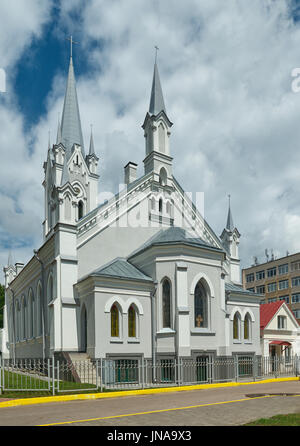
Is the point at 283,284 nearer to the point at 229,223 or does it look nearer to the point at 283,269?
the point at 283,269

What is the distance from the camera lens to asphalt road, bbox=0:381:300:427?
1057cm

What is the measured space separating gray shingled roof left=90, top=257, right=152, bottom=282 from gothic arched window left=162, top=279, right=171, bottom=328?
995 millimetres

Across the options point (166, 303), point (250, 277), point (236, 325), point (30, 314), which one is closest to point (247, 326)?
point (236, 325)

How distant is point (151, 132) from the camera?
31391mm

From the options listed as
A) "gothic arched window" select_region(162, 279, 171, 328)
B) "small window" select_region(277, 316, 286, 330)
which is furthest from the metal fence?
"small window" select_region(277, 316, 286, 330)

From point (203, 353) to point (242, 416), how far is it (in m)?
13.8

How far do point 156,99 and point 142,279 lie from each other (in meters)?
14.6

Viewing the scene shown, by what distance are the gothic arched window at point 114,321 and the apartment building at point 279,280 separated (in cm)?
5636

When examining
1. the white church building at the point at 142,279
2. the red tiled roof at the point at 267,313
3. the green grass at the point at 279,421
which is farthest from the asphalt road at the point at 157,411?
the red tiled roof at the point at 267,313

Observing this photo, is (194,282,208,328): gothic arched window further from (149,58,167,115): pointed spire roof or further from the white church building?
(149,58,167,115): pointed spire roof

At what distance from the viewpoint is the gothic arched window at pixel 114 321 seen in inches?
945

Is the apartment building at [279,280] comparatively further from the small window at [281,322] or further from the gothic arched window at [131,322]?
the gothic arched window at [131,322]
